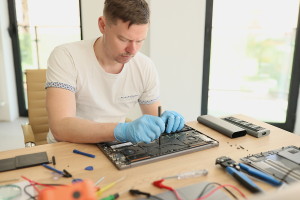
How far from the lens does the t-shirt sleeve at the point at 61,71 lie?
118cm

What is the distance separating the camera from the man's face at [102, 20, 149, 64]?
114cm

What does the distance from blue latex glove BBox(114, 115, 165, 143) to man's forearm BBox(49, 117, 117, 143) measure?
1.7 inches

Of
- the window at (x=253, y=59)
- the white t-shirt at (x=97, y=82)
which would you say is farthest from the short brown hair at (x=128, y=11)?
the window at (x=253, y=59)

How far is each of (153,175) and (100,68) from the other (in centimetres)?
66

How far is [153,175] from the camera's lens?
0.83 meters

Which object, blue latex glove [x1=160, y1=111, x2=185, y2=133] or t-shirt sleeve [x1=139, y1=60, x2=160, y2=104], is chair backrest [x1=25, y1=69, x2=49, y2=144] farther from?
blue latex glove [x1=160, y1=111, x2=185, y2=133]

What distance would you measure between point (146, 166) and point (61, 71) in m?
Answer: 0.61

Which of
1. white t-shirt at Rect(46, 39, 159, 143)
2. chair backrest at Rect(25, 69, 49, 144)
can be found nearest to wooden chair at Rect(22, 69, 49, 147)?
chair backrest at Rect(25, 69, 49, 144)

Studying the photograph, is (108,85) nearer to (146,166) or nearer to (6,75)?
(146,166)

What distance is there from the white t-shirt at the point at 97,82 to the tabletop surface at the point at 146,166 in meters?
0.32

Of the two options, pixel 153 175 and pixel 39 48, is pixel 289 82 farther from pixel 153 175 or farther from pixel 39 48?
pixel 39 48

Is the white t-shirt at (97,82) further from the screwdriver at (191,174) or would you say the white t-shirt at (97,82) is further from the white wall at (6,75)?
the white wall at (6,75)

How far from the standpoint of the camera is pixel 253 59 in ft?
8.86

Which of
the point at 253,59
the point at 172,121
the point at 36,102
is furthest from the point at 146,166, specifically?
the point at 253,59
